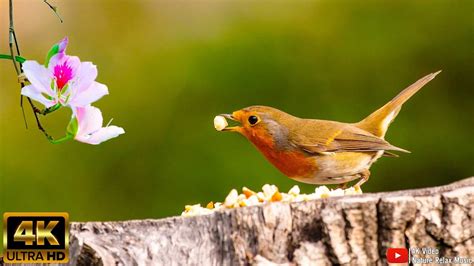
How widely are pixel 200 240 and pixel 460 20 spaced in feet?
8.86

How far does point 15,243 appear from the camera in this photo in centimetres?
242

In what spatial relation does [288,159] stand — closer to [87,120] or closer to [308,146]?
[308,146]

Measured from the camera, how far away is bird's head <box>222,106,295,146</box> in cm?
313

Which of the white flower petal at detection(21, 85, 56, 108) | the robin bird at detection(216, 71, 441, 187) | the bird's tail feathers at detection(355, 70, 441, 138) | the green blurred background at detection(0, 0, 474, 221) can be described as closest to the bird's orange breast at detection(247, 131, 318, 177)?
the robin bird at detection(216, 71, 441, 187)

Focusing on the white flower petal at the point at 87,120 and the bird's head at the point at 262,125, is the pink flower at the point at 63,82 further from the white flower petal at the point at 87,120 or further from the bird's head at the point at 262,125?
the bird's head at the point at 262,125

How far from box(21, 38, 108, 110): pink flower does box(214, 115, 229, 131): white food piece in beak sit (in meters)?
0.80

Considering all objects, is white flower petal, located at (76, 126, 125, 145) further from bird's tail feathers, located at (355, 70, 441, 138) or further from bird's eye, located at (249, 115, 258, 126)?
bird's tail feathers, located at (355, 70, 441, 138)

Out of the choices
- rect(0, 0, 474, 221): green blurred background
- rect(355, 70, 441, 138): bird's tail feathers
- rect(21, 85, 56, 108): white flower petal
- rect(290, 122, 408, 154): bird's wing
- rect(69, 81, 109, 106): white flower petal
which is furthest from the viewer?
rect(0, 0, 474, 221): green blurred background

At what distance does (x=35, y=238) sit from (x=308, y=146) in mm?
1254

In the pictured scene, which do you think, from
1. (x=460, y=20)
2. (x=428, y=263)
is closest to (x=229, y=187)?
(x=460, y=20)

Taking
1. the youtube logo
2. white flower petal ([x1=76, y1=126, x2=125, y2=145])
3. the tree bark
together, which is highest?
white flower petal ([x1=76, y1=126, x2=125, y2=145])

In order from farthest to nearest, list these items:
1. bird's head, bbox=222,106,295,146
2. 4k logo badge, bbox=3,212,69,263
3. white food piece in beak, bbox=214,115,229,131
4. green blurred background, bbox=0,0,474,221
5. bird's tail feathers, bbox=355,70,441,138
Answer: green blurred background, bbox=0,0,474,221, bird's tail feathers, bbox=355,70,441,138, bird's head, bbox=222,106,295,146, white food piece in beak, bbox=214,115,229,131, 4k logo badge, bbox=3,212,69,263

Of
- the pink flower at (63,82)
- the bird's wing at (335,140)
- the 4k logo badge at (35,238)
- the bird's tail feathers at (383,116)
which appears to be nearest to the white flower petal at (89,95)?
the pink flower at (63,82)

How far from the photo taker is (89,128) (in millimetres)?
2266
